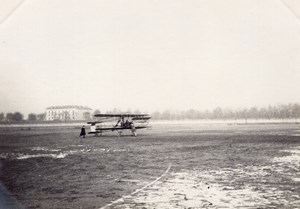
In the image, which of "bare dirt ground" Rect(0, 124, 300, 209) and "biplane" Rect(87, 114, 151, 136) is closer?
"bare dirt ground" Rect(0, 124, 300, 209)

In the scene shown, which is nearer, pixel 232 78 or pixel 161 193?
pixel 161 193

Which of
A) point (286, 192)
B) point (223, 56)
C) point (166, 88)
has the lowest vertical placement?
point (286, 192)

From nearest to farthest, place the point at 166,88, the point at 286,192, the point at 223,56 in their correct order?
the point at 286,192 → the point at 223,56 → the point at 166,88

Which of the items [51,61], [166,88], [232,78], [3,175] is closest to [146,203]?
[166,88]

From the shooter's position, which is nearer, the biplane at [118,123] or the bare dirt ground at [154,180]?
the bare dirt ground at [154,180]

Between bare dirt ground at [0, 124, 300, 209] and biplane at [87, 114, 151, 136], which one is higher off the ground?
biplane at [87, 114, 151, 136]

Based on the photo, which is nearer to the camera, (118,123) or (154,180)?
(154,180)

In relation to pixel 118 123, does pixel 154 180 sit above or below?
below

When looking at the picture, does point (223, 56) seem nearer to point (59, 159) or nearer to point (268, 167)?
point (268, 167)

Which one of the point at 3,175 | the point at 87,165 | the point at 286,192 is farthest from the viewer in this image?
the point at 87,165

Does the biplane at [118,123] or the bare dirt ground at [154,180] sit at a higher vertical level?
the biplane at [118,123]

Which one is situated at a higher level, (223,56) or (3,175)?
(223,56)
